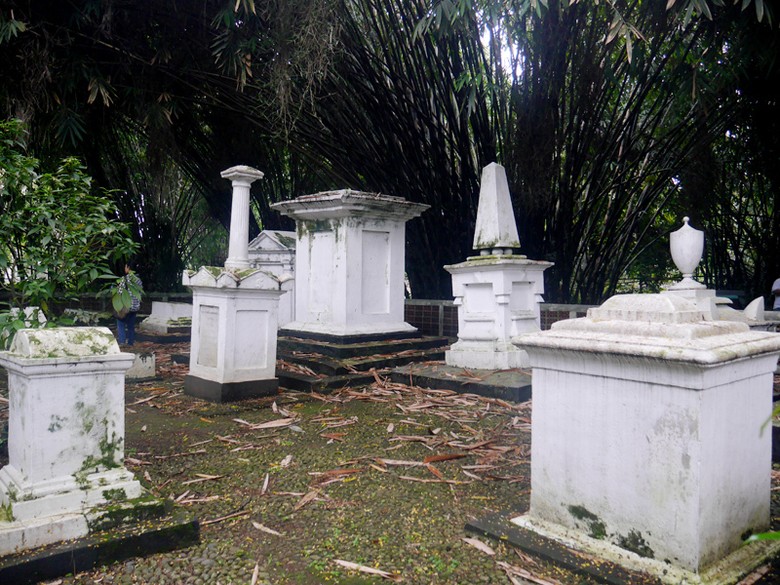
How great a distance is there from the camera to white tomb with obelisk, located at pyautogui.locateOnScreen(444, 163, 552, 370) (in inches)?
235

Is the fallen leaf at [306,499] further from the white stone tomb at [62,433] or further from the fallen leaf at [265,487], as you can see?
the white stone tomb at [62,433]

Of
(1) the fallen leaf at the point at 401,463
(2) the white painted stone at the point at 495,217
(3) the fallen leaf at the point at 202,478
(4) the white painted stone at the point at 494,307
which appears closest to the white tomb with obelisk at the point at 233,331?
(3) the fallen leaf at the point at 202,478

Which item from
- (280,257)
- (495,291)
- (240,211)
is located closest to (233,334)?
(240,211)

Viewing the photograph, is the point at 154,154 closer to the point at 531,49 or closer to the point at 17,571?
the point at 531,49

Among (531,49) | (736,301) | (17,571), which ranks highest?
(531,49)

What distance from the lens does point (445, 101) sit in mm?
7207

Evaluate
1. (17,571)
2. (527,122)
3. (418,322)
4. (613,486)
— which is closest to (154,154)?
(418,322)

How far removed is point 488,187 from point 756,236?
15.5 ft

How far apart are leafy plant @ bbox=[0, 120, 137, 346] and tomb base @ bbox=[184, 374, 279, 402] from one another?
1.96m

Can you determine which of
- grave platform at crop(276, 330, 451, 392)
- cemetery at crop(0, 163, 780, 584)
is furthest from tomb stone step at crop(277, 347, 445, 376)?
cemetery at crop(0, 163, 780, 584)

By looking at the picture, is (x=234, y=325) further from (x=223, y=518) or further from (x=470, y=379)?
(x=223, y=518)

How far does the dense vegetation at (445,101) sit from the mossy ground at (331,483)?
2426 millimetres

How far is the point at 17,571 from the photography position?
1.99m

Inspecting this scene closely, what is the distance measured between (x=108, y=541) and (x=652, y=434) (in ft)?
6.55
